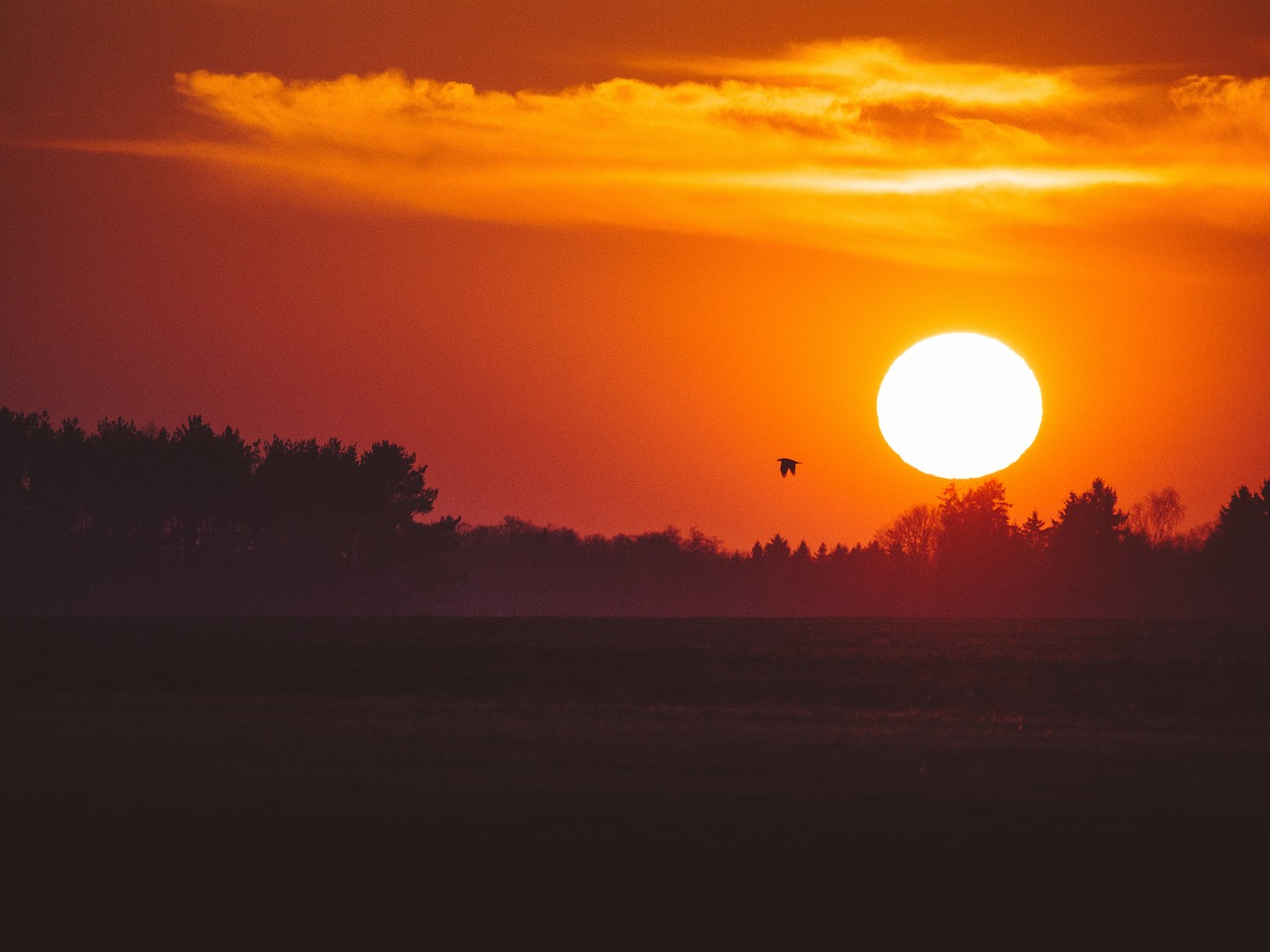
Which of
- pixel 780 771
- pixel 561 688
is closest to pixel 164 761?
pixel 780 771

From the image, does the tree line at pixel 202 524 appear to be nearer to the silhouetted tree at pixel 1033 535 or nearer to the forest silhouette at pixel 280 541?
the forest silhouette at pixel 280 541

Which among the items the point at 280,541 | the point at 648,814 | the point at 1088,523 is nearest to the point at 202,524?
the point at 280,541

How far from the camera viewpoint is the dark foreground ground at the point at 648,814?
1152 cm

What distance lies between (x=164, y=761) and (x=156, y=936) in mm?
8499

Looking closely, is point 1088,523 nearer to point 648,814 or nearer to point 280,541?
point 280,541

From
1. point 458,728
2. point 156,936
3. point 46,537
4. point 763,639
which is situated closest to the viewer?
point 156,936

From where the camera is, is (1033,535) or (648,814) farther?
(1033,535)

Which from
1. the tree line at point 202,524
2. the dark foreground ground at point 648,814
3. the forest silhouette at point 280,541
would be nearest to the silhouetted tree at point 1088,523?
the forest silhouette at point 280,541

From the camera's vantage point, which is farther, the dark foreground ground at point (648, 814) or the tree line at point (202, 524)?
the tree line at point (202, 524)

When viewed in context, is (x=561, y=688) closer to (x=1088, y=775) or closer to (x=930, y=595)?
(x=1088, y=775)

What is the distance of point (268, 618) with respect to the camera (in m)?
55.7

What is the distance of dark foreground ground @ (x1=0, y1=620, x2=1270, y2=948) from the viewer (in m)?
11.5

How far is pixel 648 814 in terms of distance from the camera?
15.1 meters

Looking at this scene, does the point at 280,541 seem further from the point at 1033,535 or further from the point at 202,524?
the point at 1033,535
